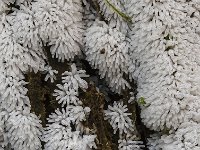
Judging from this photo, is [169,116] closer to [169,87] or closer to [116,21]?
[169,87]

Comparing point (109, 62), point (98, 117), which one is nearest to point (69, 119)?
point (98, 117)

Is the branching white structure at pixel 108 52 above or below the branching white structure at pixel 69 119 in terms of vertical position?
above

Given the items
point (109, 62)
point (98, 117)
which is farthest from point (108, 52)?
point (98, 117)

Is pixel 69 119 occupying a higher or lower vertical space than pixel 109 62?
lower

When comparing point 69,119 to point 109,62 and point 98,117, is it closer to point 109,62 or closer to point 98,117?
point 98,117

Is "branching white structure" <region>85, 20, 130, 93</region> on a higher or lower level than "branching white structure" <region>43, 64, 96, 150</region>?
higher

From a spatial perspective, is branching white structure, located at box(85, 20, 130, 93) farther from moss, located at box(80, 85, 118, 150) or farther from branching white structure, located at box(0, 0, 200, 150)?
moss, located at box(80, 85, 118, 150)

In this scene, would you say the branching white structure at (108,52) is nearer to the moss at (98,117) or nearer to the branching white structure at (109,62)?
the branching white structure at (109,62)

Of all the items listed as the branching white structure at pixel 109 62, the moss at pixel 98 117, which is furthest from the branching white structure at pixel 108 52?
the moss at pixel 98 117

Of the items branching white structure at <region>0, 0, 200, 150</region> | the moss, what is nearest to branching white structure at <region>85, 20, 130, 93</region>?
branching white structure at <region>0, 0, 200, 150</region>

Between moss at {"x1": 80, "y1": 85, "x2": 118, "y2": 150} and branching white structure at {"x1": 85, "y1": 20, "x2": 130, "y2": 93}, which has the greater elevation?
branching white structure at {"x1": 85, "y1": 20, "x2": 130, "y2": 93}

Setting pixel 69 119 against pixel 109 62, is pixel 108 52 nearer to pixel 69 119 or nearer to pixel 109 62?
pixel 109 62
